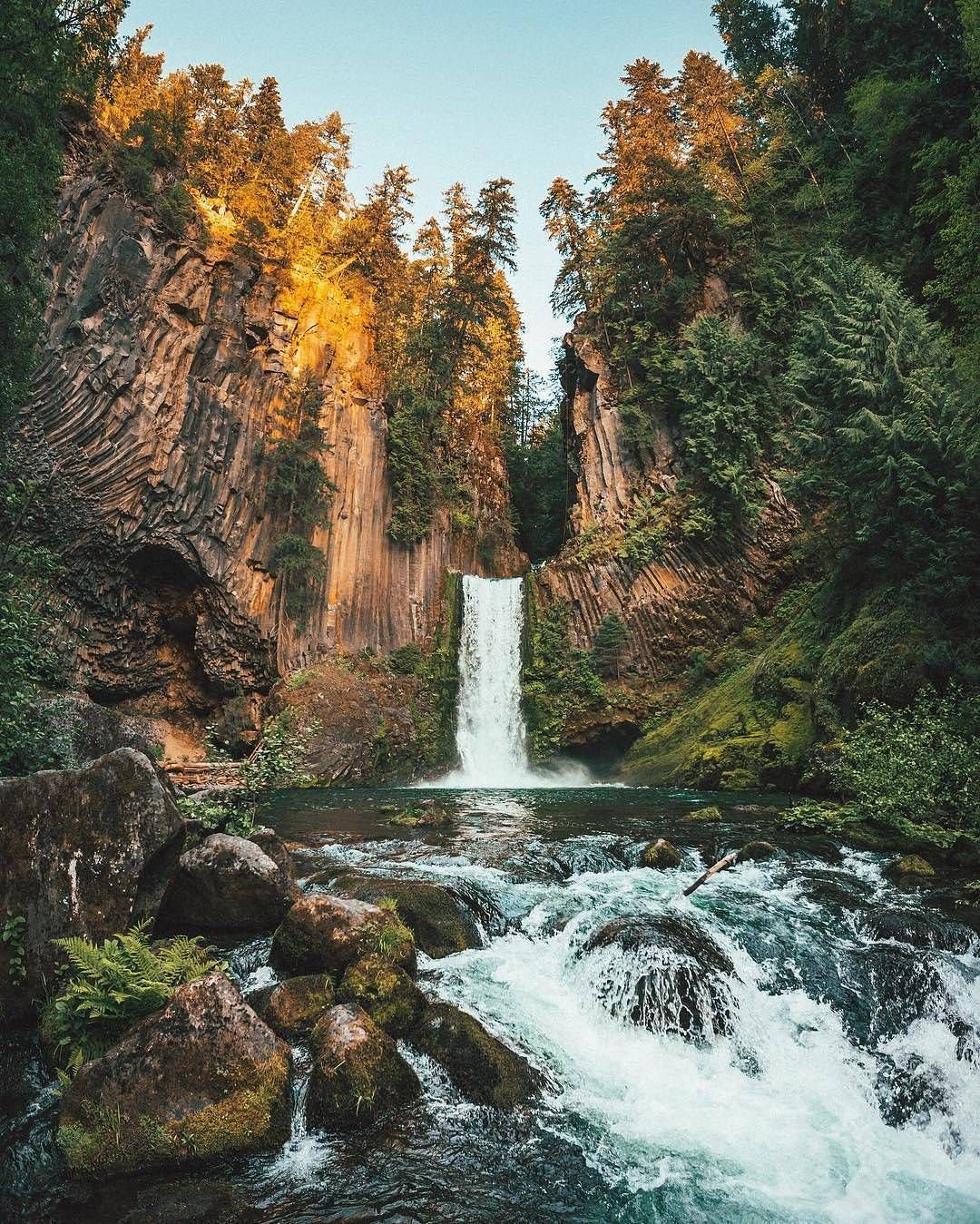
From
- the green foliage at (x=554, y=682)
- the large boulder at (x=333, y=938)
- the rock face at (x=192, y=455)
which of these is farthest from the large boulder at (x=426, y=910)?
the green foliage at (x=554, y=682)

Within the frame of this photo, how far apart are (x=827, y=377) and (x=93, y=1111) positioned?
1766cm

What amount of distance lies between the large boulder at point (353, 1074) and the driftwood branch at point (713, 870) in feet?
15.2

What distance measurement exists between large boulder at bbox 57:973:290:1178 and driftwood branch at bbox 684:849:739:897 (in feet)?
18.0

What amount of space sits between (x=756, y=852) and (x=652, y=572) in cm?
1806

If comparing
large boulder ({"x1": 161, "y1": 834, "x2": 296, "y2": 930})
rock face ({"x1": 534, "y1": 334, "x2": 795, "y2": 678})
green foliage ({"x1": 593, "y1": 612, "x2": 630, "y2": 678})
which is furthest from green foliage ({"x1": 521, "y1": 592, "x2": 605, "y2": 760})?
large boulder ({"x1": 161, "y1": 834, "x2": 296, "y2": 930})

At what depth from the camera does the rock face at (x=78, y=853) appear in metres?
5.73

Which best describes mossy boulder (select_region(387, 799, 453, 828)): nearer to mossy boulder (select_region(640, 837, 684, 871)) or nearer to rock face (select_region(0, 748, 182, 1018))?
mossy boulder (select_region(640, 837, 684, 871))

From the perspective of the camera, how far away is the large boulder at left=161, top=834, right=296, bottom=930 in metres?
7.50

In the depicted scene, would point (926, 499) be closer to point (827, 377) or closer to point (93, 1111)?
point (827, 377)

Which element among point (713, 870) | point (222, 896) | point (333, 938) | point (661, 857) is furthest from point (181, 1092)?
point (661, 857)

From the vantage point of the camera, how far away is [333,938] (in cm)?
639

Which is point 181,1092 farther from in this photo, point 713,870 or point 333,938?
point 713,870

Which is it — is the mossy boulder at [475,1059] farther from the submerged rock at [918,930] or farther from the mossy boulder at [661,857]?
the mossy boulder at [661,857]

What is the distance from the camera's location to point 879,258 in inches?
866
